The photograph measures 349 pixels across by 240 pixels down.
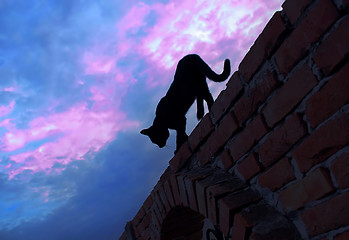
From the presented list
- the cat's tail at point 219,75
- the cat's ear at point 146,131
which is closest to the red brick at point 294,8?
the cat's tail at point 219,75

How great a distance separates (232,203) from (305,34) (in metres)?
0.83

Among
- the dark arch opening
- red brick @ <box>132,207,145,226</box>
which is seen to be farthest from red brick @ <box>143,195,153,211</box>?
the dark arch opening

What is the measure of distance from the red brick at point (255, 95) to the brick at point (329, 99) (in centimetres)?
21

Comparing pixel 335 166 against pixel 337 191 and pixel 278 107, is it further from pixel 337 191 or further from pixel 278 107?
pixel 278 107

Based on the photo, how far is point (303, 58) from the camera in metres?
0.95

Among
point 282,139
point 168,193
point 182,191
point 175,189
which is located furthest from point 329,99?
point 168,193

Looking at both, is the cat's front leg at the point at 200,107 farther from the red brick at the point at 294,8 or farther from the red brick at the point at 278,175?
the red brick at the point at 294,8

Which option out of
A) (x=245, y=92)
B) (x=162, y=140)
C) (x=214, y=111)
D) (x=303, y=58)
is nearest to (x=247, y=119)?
(x=245, y=92)

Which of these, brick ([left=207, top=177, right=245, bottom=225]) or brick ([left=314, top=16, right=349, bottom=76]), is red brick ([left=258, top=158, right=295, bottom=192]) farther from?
brick ([left=314, top=16, right=349, bottom=76])

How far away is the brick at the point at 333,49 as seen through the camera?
0.79 meters

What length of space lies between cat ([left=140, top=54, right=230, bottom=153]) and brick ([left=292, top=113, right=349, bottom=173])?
91 cm

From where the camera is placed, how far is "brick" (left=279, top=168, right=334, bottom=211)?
905 mm

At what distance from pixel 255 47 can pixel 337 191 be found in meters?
0.69

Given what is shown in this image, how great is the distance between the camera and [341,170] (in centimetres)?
85
